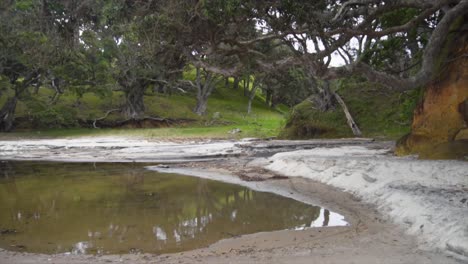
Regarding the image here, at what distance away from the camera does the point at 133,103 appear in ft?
129

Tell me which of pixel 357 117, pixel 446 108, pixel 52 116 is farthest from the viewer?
pixel 52 116

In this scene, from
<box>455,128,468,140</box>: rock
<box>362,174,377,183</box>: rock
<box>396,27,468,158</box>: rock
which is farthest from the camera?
<box>396,27,468,158</box>: rock

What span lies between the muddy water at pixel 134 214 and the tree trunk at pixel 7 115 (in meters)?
22.7

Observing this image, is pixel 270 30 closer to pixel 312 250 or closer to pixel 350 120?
pixel 312 250

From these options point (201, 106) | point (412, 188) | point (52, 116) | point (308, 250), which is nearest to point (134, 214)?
point (308, 250)

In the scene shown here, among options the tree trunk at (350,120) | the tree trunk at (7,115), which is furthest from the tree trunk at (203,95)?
the tree trunk at (350,120)

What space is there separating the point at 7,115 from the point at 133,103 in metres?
10.2

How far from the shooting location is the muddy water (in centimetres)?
677

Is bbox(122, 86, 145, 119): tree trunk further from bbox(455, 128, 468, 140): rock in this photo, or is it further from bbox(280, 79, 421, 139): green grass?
bbox(455, 128, 468, 140): rock

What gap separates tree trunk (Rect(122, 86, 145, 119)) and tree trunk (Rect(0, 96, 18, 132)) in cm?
907

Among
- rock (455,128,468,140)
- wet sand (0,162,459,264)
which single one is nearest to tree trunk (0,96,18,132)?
wet sand (0,162,459,264)

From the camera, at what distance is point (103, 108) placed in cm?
4091

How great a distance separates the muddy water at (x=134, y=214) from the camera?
22.2ft

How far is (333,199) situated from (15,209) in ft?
22.0
